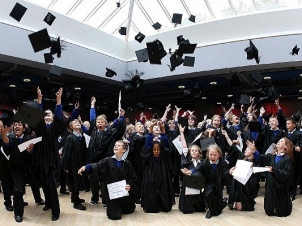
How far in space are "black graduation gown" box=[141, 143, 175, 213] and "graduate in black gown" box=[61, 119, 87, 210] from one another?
1.14m

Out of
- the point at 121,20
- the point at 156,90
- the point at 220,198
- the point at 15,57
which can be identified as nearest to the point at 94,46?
the point at 121,20

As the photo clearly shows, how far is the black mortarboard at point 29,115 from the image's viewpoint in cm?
475

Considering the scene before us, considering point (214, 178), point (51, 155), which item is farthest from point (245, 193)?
point (51, 155)

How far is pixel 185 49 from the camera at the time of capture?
8.04 meters

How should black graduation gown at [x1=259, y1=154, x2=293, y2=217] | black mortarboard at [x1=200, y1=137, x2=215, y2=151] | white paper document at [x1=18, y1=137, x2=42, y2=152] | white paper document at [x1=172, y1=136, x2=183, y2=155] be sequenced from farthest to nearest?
white paper document at [x1=172, y1=136, x2=183, y2=155] < black mortarboard at [x1=200, y1=137, x2=215, y2=151] < black graduation gown at [x1=259, y1=154, x2=293, y2=217] < white paper document at [x1=18, y1=137, x2=42, y2=152]

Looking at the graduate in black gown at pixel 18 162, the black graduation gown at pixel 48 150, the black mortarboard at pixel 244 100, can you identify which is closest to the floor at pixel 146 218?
the graduate in black gown at pixel 18 162

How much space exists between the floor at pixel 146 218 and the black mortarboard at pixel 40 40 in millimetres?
3391

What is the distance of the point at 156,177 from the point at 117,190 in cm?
82

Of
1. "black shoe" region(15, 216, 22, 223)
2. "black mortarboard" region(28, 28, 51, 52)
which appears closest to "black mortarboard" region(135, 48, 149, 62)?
"black mortarboard" region(28, 28, 51, 52)

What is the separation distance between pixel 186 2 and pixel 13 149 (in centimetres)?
956

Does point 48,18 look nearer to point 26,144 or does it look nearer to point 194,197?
point 26,144

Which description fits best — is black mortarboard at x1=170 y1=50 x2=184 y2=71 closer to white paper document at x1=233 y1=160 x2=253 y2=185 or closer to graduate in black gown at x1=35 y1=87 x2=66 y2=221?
white paper document at x1=233 y1=160 x2=253 y2=185

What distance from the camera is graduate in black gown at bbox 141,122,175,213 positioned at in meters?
5.48

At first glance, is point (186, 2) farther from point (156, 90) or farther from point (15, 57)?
point (15, 57)
